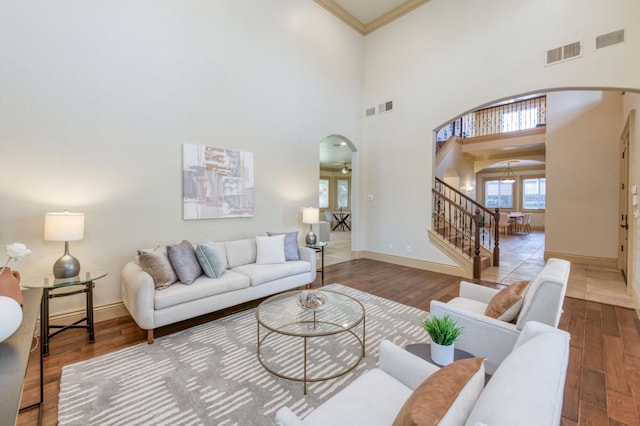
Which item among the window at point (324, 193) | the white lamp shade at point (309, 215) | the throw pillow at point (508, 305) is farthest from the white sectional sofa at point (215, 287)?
the window at point (324, 193)

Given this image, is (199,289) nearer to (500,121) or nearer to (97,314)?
(97,314)

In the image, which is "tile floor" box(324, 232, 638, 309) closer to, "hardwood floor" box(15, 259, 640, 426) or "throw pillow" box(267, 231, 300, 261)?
"hardwood floor" box(15, 259, 640, 426)

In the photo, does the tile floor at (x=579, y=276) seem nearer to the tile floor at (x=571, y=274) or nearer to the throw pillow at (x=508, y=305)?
the tile floor at (x=571, y=274)

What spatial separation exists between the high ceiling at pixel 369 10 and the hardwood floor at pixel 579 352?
17.7ft

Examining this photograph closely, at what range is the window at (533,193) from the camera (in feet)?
39.2

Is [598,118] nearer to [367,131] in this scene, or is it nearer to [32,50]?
[367,131]

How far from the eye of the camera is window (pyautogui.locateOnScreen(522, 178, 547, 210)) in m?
11.9

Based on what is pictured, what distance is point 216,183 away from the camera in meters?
4.05

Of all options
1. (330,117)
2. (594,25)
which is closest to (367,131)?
(330,117)

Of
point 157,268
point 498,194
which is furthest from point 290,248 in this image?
point 498,194

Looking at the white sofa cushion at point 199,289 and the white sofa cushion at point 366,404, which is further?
the white sofa cushion at point 199,289

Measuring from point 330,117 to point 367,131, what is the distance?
3.55 ft

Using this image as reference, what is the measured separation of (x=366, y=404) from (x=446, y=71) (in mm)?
5587

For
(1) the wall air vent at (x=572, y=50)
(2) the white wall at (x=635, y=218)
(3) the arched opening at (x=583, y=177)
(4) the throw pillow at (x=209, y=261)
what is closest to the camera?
(4) the throw pillow at (x=209, y=261)
